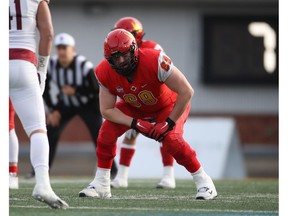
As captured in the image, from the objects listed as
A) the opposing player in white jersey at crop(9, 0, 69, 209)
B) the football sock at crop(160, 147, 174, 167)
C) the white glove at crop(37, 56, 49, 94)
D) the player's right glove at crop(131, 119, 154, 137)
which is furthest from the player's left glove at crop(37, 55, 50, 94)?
the football sock at crop(160, 147, 174, 167)

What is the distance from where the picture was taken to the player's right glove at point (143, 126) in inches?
240

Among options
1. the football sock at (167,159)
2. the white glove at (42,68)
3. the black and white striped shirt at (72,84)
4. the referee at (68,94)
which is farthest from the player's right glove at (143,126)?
the black and white striped shirt at (72,84)

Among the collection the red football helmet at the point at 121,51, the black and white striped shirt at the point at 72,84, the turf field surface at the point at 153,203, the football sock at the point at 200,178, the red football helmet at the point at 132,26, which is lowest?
the turf field surface at the point at 153,203

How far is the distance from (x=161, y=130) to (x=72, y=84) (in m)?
3.63

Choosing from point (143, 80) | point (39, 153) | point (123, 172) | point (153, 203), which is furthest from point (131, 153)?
point (39, 153)

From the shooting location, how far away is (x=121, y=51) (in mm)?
5941

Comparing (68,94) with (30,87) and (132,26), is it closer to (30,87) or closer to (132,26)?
(132,26)

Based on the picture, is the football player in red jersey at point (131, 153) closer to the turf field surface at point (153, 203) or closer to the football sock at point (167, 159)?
the football sock at point (167, 159)

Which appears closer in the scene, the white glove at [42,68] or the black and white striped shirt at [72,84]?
the white glove at [42,68]

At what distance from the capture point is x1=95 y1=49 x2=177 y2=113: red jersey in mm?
6059
